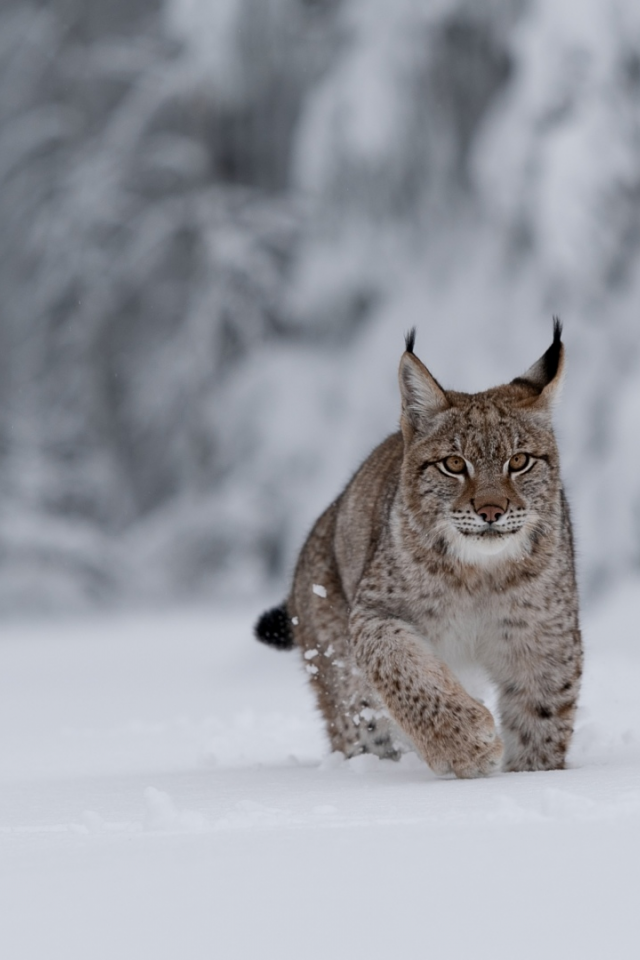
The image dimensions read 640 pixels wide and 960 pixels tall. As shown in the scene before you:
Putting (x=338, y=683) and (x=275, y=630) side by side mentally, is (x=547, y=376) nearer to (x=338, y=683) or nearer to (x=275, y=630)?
(x=338, y=683)

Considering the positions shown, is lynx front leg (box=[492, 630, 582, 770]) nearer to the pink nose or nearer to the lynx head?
the lynx head

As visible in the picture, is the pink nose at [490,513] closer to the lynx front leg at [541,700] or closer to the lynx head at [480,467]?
the lynx head at [480,467]

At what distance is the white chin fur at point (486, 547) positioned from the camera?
3.95 meters

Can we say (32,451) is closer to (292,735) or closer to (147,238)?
(147,238)

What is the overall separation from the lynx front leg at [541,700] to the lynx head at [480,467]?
0.31m

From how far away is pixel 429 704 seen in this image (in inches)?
154

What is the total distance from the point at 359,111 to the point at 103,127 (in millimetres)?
7579

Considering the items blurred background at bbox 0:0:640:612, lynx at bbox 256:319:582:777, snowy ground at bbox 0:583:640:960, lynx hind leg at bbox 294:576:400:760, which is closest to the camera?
snowy ground at bbox 0:583:640:960

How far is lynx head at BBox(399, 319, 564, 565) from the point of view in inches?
157

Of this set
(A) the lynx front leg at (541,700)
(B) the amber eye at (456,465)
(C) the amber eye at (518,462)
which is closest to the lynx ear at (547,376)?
(C) the amber eye at (518,462)

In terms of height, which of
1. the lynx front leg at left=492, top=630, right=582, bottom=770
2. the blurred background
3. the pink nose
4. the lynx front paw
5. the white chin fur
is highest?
the blurred background

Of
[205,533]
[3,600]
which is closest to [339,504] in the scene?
[205,533]

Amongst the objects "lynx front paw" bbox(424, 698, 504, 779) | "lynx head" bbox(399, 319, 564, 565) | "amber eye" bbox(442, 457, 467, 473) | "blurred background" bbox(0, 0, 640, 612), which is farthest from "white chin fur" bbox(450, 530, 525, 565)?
"blurred background" bbox(0, 0, 640, 612)

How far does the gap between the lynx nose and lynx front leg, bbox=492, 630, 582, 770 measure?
416mm
